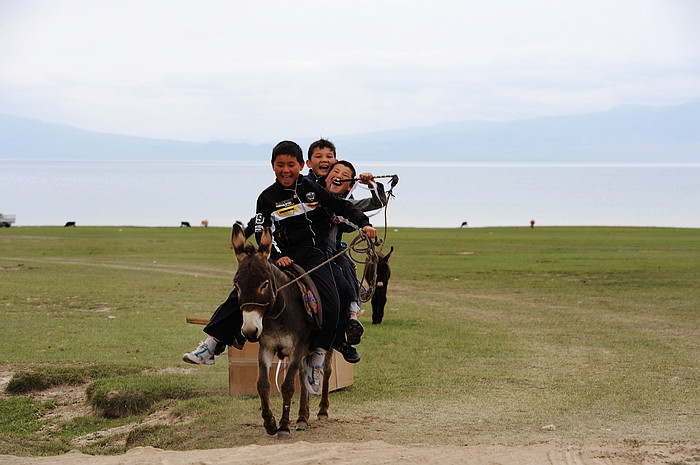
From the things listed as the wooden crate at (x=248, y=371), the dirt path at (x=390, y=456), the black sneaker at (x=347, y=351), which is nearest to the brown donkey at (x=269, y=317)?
the black sneaker at (x=347, y=351)

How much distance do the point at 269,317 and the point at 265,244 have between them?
2.25 ft

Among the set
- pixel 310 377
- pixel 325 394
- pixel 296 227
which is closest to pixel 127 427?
pixel 325 394

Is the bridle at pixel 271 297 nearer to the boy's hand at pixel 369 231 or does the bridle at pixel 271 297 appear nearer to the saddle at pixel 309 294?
the saddle at pixel 309 294

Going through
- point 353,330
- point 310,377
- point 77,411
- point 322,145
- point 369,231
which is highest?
point 322,145

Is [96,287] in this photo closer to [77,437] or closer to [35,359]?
[35,359]

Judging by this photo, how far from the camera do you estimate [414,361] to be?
1414cm

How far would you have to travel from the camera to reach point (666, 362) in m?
14.1

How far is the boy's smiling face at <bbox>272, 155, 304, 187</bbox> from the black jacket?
0.19ft

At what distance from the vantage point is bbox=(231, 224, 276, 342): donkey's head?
8.02 meters

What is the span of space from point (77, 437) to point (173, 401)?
1148 millimetres

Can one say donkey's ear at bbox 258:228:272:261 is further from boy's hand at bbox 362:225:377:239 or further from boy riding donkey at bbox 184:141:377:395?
boy's hand at bbox 362:225:377:239

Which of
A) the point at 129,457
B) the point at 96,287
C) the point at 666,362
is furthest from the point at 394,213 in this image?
the point at 129,457

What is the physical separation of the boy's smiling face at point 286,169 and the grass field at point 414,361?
7.85 ft

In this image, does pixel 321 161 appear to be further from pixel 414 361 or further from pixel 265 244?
pixel 414 361
